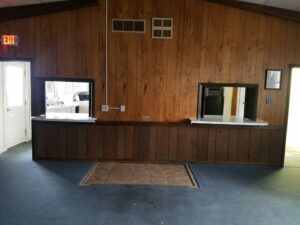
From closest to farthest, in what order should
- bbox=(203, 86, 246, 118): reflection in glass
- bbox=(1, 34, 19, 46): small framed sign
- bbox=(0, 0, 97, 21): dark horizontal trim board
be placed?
bbox=(0, 0, 97, 21): dark horizontal trim board
bbox=(1, 34, 19, 46): small framed sign
bbox=(203, 86, 246, 118): reflection in glass

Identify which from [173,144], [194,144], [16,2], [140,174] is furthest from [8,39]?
[194,144]

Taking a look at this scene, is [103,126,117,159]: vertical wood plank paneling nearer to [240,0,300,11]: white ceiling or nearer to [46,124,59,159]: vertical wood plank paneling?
[46,124,59,159]: vertical wood plank paneling

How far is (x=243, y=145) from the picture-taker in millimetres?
4699

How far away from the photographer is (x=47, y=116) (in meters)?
4.73

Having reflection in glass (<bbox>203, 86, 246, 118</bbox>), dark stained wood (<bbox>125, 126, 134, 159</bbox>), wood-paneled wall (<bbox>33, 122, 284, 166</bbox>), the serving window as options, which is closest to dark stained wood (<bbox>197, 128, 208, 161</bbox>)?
wood-paneled wall (<bbox>33, 122, 284, 166</bbox>)

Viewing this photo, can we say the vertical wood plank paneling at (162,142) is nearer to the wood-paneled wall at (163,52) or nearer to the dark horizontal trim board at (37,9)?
the wood-paneled wall at (163,52)

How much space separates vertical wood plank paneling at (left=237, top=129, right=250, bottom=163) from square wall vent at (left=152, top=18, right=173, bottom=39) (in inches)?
89.8

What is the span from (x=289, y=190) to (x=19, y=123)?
5.65 meters

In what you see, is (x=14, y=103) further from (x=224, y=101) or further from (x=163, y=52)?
(x=224, y=101)

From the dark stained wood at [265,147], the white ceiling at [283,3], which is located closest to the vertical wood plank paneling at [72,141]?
the dark stained wood at [265,147]

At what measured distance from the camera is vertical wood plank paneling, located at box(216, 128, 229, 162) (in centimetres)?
468

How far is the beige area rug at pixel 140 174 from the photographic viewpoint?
3.73m

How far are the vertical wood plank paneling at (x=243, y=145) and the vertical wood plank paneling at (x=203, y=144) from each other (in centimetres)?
63

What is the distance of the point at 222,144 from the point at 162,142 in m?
1.15
